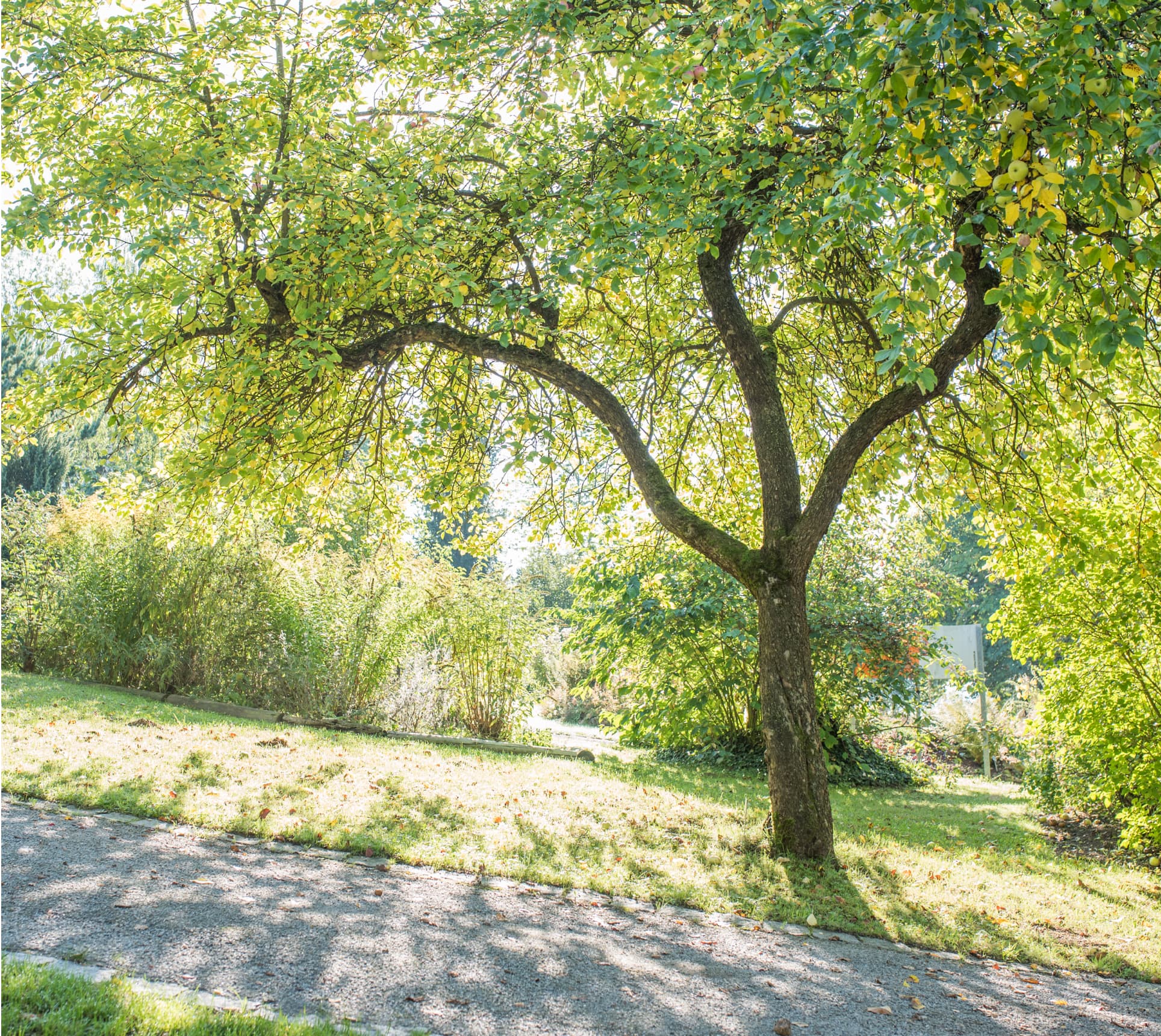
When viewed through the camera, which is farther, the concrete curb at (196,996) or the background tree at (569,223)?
the background tree at (569,223)

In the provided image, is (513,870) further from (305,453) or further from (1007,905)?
(305,453)

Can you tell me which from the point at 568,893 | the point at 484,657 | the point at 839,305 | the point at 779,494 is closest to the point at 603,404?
the point at 779,494

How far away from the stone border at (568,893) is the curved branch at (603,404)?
91.3 inches

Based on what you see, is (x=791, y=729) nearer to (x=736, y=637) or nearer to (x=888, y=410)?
(x=888, y=410)

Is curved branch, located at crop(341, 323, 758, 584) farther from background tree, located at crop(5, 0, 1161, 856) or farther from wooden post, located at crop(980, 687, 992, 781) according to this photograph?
wooden post, located at crop(980, 687, 992, 781)

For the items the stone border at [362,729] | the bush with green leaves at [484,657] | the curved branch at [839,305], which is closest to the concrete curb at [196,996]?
the curved branch at [839,305]

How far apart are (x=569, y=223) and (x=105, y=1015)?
425 cm

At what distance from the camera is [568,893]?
4551 mm

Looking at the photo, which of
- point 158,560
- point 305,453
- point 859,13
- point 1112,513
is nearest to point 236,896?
point 305,453

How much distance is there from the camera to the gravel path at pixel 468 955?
3002 millimetres

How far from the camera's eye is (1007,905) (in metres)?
5.10

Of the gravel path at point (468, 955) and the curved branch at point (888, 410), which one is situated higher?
the curved branch at point (888, 410)

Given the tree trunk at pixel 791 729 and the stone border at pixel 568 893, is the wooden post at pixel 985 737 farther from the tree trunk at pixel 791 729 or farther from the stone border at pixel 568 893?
the stone border at pixel 568 893

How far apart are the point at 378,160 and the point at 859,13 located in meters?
3.59
